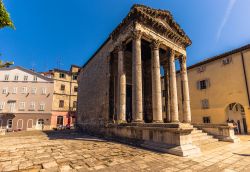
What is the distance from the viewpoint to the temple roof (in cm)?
1183

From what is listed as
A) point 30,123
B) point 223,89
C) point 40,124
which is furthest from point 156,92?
point 30,123

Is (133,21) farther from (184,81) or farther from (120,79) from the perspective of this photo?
(184,81)

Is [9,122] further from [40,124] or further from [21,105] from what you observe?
[40,124]

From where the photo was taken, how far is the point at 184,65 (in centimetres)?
1555

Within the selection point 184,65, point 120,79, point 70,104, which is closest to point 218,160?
point 120,79

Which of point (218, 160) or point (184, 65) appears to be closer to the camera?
point (218, 160)

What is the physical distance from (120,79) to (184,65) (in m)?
7.56

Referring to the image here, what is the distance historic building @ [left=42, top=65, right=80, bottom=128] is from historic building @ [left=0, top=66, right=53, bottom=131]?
1034 mm

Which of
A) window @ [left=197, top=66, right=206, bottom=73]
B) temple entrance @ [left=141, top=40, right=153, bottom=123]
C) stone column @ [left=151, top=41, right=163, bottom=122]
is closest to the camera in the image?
stone column @ [left=151, top=41, right=163, bottom=122]

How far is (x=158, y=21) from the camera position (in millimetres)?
13117

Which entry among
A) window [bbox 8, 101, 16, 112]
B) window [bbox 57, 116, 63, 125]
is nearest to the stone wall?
window [bbox 57, 116, 63, 125]

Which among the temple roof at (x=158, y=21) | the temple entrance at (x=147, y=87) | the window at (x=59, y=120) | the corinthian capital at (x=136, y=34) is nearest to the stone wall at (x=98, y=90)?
the temple roof at (x=158, y=21)

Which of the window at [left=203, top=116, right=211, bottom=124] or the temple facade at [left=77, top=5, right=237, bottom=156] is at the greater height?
the temple facade at [left=77, top=5, right=237, bottom=156]

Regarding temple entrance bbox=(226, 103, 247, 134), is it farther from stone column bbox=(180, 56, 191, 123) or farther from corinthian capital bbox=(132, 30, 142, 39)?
corinthian capital bbox=(132, 30, 142, 39)
